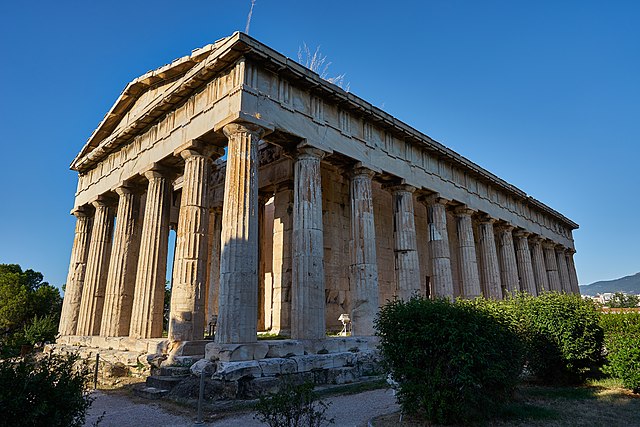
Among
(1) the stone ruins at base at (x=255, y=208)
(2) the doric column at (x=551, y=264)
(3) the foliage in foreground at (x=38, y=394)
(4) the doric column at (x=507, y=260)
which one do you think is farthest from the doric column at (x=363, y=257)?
(2) the doric column at (x=551, y=264)

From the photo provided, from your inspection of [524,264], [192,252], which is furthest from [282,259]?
[524,264]

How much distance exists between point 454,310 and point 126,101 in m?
16.6

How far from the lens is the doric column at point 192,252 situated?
12508mm

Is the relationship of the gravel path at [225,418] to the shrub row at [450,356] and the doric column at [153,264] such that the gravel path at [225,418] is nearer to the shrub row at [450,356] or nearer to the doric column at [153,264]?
the shrub row at [450,356]

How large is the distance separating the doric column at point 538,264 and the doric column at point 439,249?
13.4m

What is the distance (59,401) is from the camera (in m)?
5.22

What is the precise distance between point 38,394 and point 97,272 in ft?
49.4

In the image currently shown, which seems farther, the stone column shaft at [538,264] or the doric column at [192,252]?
the stone column shaft at [538,264]

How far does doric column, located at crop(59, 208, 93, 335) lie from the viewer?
19.2 meters

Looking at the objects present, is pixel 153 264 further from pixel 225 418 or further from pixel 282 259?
pixel 225 418

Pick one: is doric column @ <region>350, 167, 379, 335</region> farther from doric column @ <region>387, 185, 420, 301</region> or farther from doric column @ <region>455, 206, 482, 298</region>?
doric column @ <region>455, 206, 482, 298</region>

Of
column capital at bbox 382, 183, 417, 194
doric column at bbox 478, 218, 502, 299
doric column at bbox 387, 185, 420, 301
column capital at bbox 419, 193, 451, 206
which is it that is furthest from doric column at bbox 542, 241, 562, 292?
doric column at bbox 387, 185, 420, 301

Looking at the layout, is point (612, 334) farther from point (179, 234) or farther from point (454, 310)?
point (179, 234)

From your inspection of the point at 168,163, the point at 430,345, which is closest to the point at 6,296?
the point at 168,163
